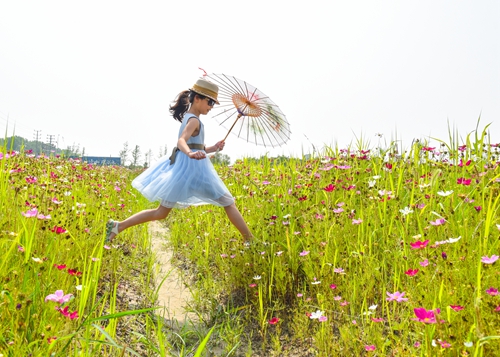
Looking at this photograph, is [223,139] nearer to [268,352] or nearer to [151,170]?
[151,170]

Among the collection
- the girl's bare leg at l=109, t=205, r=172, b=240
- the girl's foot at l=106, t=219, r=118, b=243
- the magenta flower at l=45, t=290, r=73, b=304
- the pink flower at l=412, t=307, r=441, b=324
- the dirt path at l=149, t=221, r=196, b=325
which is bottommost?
the dirt path at l=149, t=221, r=196, b=325

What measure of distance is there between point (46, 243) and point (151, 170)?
1.75m

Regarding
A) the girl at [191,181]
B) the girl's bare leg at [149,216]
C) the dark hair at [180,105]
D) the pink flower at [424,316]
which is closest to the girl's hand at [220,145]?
the girl at [191,181]

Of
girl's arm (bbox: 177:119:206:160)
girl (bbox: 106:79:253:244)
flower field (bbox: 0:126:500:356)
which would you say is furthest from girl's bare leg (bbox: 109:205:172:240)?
girl's arm (bbox: 177:119:206:160)

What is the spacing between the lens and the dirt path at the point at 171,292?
3.38 metres

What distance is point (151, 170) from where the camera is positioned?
4543 mm

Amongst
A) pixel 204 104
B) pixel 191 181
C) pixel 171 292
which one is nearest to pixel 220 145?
pixel 204 104

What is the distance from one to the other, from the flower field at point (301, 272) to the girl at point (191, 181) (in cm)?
39

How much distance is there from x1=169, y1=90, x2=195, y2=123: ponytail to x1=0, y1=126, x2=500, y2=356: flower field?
1.35m

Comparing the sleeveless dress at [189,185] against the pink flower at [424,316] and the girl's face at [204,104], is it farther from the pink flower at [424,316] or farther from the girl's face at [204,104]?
the pink flower at [424,316]

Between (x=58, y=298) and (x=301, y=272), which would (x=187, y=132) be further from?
(x=58, y=298)

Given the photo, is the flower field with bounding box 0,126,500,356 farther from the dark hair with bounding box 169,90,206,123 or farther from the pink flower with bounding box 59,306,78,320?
the dark hair with bounding box 169,90,206,123

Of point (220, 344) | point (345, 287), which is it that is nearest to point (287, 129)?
point (345, 287)

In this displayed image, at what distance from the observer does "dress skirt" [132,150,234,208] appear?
407 cm
